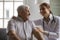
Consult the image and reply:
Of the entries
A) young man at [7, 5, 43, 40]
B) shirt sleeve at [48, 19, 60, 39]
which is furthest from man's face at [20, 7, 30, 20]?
shirt sleeve at [48, 19, 60, 39]

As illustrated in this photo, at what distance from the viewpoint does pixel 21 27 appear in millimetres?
1430

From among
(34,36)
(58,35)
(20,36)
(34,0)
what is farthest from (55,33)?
(34,0)

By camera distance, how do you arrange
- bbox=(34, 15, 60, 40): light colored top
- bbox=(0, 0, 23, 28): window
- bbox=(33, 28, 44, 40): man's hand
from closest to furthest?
bbox=(33, 28, 44, 40): man's hand → bbox=(34, 15, 60, 40): light colored top → bbox=(0, 0, 23, 28): window

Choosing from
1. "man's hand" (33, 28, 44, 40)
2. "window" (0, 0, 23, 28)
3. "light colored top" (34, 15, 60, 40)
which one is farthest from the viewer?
"window" (0, 0, 23, 28)

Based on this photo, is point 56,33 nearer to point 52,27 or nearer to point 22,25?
point 52,27

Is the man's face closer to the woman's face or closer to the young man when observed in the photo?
the young man

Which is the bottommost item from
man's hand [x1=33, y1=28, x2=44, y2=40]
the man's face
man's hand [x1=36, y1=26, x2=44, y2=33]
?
man's hand [x1=33, y1=28, x2=44, y2=40]

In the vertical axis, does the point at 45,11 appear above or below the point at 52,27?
above

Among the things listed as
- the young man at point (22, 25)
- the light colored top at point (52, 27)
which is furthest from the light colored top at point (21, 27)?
the light colored top at point (52, 27)

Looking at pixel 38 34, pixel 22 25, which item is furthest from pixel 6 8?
pixel 38 34

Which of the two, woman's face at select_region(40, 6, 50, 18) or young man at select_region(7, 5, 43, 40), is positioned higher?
woman's face at select_region(40, 6, 50, 18)

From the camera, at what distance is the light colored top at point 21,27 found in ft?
4.60

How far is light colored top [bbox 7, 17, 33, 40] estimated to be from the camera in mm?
1402

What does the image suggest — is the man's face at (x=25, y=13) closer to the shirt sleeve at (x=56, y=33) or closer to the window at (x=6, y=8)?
the shirt sleeve at (x=56, y=33)
